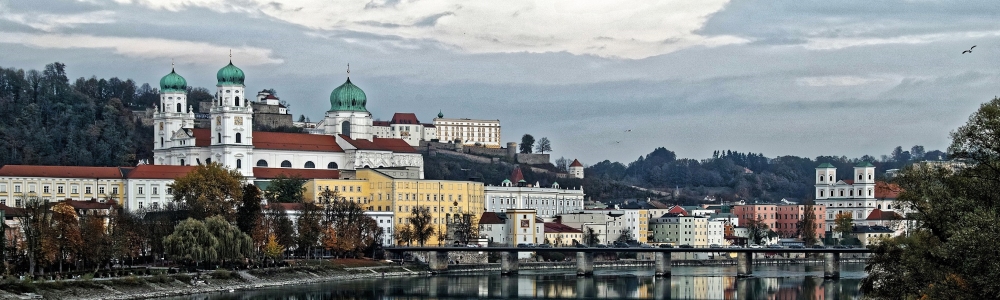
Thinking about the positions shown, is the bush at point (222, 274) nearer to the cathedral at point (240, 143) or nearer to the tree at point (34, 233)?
the tree at point (34, 233)

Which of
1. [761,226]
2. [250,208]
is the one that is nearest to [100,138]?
[250,208]

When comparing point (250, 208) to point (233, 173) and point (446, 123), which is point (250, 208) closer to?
point (233, 173)

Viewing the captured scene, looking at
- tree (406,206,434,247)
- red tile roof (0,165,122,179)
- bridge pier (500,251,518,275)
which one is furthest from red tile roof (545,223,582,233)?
red tile roof (0,165,122,179)

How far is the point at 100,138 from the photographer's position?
129m

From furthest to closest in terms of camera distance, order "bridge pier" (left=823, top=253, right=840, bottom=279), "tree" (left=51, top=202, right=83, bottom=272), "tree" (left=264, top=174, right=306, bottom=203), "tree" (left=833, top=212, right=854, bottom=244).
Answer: "tree" (left=833, top=212, right=854, bottom=244), "tree" (left=264, top=174, right=306, bottom=203), "bridge pier" (left=823, top=253, right=840, bottom=279), "tree" (left=51, top=202, right=83, bottom=272)

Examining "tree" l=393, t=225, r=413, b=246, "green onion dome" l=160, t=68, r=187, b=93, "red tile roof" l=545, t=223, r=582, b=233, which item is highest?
"green onion dome" l=160, t=68, r=187, b=93

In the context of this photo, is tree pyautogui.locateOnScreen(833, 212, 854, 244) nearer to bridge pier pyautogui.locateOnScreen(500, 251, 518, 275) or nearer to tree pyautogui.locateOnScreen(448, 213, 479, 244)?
tree pyautogui.locateOnScreen(448, 213, 479, 244)

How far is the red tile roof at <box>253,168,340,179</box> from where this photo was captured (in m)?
110

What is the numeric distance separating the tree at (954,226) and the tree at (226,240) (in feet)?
135

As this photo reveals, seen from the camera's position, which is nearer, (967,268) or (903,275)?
(967,268)

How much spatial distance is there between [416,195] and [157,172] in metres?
19.0

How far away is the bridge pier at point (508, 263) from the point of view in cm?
9000

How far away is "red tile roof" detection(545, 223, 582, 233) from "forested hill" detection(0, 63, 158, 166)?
35.8 meters

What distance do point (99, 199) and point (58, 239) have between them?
3423 cm
